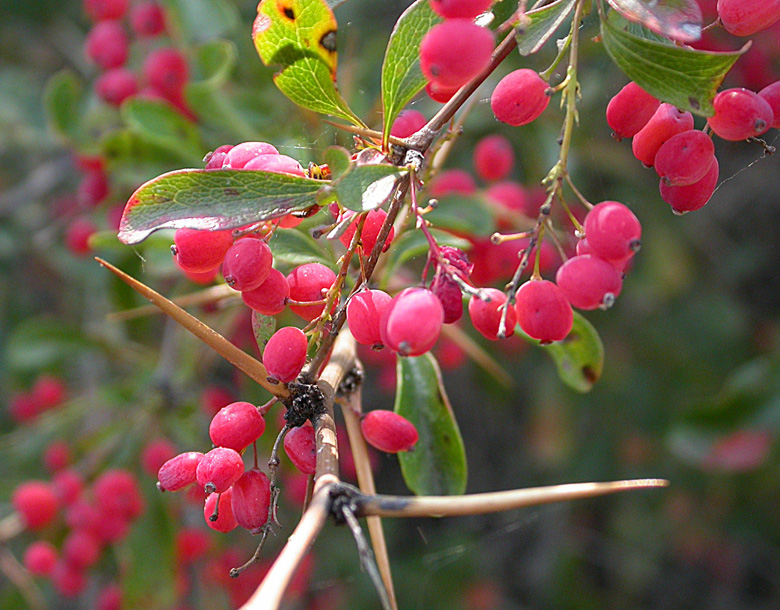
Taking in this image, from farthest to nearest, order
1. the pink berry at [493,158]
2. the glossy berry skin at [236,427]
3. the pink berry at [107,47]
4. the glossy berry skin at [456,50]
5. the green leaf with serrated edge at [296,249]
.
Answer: the pink berry at [107,47], the pink berry at [493,158], the green leaf with serrated edge at [296,249], the glossy berry skin at [236,427], the glossy berry skin at [456,50]

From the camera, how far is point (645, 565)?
8.45ft

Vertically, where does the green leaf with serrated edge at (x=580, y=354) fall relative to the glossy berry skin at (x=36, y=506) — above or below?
above

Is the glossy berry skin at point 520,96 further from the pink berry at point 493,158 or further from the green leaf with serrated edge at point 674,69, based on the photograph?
the pink berry at point 493,158

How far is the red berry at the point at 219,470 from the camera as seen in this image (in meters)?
0.66

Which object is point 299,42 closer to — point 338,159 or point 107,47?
point 338,159

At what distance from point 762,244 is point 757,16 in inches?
84.9

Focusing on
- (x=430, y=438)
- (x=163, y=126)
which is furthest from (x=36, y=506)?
(x=430, y=438)

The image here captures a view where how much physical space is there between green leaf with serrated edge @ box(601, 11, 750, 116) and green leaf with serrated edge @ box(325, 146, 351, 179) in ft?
0.87

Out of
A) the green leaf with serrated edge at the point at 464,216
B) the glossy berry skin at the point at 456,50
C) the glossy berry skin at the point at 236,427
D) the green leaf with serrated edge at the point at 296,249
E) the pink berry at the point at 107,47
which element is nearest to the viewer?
the glossy berry skin at the point at 456,50

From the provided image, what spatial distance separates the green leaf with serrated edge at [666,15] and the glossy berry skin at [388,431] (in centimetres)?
42

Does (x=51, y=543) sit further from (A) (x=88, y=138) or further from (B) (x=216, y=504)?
(B) (x=216, y=504)

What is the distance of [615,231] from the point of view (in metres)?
0.65

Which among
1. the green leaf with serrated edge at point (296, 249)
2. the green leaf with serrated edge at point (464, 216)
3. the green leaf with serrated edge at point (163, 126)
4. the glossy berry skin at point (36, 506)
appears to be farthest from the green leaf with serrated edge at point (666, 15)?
the glossy berry skin at point (36, 506)

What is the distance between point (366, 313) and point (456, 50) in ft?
0.77
